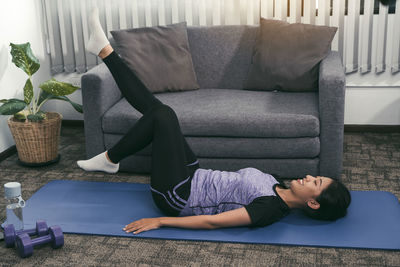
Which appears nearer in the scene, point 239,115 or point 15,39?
point 239,115

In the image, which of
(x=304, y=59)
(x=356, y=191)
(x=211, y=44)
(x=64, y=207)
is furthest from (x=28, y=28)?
(x=356, y=191)

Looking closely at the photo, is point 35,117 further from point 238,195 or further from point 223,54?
point 238,195

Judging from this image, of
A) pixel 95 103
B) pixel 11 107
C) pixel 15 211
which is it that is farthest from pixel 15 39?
pixel 15 211

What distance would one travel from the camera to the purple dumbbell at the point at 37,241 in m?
2.13

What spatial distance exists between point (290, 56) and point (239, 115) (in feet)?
2.17

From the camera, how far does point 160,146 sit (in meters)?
2.42

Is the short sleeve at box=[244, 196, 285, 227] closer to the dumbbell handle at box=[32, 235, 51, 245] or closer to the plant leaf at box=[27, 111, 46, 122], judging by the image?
the dumbbell handle at box=[32, 235, 51, 245]

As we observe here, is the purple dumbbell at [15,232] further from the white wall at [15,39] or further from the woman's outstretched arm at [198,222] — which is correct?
the white wall at [15,39]

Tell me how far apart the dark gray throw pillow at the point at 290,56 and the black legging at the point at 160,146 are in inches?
39.0

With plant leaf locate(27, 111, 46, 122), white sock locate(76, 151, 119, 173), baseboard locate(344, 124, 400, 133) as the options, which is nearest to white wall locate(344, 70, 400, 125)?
baseboard locate(344, 124, 400, 133)

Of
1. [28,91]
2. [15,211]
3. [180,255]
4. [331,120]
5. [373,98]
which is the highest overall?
[28,91]

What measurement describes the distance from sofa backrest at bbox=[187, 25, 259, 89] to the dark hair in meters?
1.37

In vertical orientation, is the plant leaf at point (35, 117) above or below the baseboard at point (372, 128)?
above

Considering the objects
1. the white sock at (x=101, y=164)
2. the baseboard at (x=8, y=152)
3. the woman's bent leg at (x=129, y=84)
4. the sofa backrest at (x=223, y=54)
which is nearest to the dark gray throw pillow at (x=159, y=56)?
the sofa backrest at (x=223, y=54)
